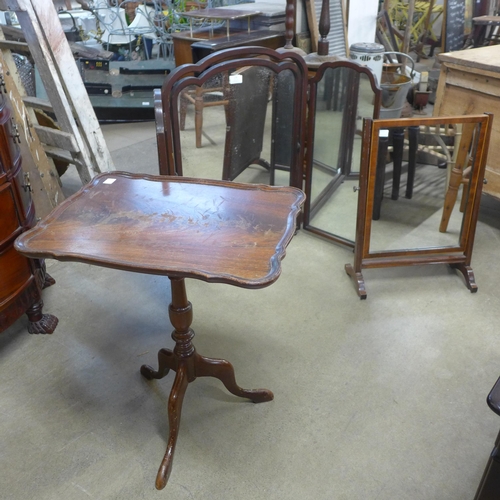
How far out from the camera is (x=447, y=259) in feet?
8.31

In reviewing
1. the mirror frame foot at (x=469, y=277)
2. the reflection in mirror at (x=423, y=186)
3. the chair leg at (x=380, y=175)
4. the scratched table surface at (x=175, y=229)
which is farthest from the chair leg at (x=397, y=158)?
the scratched table surface at (x=175, y=229)

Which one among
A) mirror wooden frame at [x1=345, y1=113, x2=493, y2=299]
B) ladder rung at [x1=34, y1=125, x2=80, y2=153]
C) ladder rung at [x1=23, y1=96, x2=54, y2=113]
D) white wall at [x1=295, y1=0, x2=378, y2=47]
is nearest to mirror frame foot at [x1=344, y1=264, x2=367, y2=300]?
mirror wooden frame at [x1=345, y1=113, x2=493, y2=299]

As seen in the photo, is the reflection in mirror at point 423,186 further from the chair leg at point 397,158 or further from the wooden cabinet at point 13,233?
the wooden cabinet at point 13,233

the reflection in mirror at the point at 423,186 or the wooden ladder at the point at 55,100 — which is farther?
the wooden ladder at the point at 55,100

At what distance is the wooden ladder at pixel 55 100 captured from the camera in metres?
2.67

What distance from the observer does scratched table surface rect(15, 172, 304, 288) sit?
129 centimetres

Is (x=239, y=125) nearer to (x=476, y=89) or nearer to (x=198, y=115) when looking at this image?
(x=198, y=115)

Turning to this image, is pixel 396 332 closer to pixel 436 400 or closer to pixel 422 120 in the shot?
pixel 436 400

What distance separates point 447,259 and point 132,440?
171cm

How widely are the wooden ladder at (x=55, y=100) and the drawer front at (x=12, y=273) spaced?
101 centimetres

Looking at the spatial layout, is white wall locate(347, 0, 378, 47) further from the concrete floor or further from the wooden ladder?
the concrete floor

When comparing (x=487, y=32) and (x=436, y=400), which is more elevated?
(x=487, y=32)

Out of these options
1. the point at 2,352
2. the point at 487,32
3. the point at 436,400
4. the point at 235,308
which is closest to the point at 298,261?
the point at 235,308

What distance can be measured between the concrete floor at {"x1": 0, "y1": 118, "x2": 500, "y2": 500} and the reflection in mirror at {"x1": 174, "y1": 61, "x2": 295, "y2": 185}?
0.58 meters
